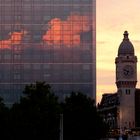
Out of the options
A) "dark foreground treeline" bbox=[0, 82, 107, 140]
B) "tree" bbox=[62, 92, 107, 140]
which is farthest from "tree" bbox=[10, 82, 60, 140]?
"tree" bbox=[62, 92, 107, 140]

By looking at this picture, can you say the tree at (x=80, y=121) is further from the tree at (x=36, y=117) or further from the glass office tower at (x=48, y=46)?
the glass office tower at (x=48, y=46)

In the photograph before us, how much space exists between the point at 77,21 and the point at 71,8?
3.31 metres

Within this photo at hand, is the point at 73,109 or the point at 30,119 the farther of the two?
the point at 73,109

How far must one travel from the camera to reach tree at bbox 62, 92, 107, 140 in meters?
110

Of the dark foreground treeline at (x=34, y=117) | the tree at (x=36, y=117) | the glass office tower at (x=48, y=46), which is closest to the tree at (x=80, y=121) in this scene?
the dark foreground treeline at (x=34, y=117)

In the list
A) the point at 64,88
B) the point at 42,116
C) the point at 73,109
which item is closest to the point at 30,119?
the point at 42,116

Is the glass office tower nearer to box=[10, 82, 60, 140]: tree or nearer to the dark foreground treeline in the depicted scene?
the dark foreground treeline

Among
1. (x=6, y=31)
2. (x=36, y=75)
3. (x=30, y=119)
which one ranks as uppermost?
(x=6, y=31)

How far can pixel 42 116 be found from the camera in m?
87.9

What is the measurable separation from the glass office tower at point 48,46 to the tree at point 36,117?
74.8 m

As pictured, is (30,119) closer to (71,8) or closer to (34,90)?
(34,90)

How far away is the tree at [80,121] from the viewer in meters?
110

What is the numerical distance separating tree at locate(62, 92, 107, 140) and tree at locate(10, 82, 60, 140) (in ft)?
54.2

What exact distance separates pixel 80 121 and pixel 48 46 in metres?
62.5
